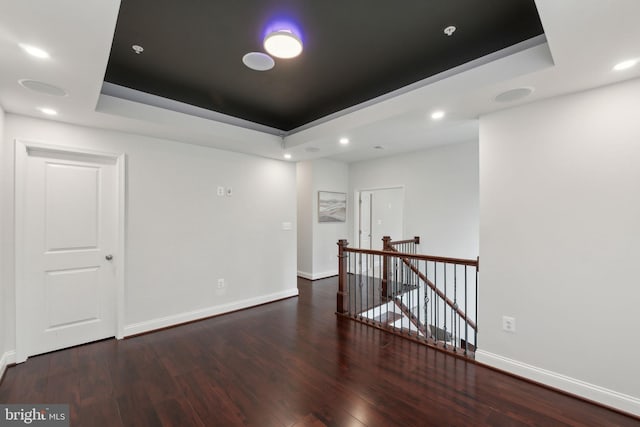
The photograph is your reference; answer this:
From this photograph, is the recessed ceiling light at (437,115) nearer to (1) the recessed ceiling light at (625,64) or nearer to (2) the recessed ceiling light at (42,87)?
(1) the recessed ceiling light at (625,64)

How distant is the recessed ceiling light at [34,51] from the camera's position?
155 cm

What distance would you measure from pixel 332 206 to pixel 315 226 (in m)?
0.65

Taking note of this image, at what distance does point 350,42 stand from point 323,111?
4.70 feet

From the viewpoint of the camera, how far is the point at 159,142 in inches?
133

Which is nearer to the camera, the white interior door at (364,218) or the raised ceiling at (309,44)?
the raised ceiling at (309,44)

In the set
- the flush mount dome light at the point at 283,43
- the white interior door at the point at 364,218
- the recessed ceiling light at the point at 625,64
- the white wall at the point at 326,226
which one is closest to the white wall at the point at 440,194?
the white interior door at the point at 364,218

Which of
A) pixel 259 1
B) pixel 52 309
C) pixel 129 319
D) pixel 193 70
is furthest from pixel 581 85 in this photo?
pixel 52 309

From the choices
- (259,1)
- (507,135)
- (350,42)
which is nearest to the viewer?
(259,1)

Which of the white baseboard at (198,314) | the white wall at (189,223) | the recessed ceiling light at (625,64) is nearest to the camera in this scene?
the recessed ceiling light at (625,64)

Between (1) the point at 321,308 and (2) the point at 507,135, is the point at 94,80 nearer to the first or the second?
(2) the point at 507,135

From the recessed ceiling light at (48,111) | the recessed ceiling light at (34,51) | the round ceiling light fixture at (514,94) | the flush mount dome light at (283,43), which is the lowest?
the recessed ceiling light at (48,111)

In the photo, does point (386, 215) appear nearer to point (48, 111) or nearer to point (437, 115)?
point (437, 115)

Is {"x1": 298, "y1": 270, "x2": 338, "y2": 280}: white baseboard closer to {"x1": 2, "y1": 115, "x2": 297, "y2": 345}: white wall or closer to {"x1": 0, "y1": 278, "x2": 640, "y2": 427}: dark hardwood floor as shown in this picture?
{"x1": 2, "y1": 115, "x2": 297, "y2": 345}: white wall

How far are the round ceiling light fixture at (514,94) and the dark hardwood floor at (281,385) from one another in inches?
91.9
